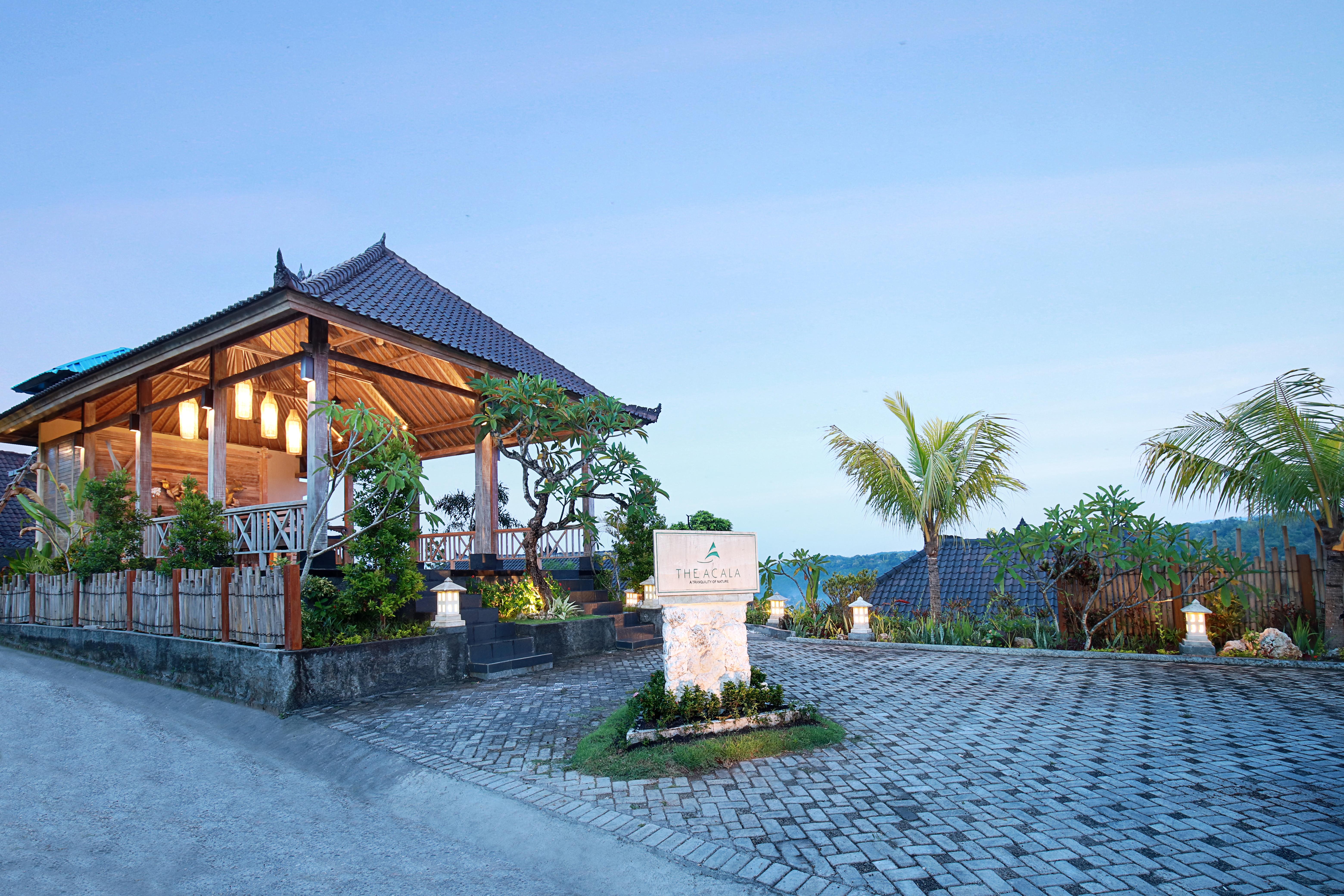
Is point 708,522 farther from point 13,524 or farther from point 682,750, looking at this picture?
point 13,524

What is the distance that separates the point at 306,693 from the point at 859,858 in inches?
235

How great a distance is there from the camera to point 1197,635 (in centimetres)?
1015

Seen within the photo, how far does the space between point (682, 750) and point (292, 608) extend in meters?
4.58

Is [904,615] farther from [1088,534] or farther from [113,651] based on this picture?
[113,651]

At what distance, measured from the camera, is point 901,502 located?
13.7 metres

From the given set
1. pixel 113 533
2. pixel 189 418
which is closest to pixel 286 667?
pixel 113 533

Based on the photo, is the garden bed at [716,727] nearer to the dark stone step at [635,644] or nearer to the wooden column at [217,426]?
the dark stone step at [635,644]

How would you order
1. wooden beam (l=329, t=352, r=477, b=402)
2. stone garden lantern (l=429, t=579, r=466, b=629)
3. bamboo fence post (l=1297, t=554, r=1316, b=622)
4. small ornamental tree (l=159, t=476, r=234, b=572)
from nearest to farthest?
stone garden lantern (l=429, t=579, r=466, b=629) < small ornamental tree (l=159, t=476, r=234, b=572) < bamboo fence post (l=1297, t=554, r=1316, b=622) < wooden beam (l=329, t=352, r=477, b=402)

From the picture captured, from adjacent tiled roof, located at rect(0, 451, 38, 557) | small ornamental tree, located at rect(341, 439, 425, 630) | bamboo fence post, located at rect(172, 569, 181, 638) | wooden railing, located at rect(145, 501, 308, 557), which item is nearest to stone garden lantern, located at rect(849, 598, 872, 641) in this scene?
small ornamental tree, located at rect(341, 439, 425, 630)

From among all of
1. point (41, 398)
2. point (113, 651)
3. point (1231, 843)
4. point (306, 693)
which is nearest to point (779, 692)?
point (1231, 843)

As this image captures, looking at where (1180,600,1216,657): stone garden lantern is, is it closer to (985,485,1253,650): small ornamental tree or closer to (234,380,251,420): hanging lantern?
(985,485,1253,650): small ornamental tree

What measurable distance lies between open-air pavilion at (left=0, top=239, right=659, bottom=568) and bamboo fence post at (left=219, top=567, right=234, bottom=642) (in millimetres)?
1103

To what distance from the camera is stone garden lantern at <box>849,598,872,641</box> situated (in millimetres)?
13336

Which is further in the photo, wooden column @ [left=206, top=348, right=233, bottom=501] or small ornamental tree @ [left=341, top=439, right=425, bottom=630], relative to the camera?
wooden column @ [left=206, top=348, right=233, bottom=501]
